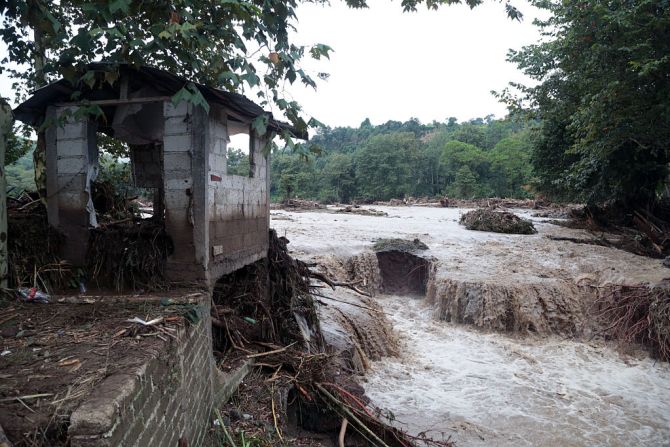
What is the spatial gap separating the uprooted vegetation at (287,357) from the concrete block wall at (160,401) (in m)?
0.77

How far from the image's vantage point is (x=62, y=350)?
3291mm

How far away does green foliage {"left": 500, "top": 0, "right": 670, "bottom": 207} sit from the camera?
A: 30.4 ft

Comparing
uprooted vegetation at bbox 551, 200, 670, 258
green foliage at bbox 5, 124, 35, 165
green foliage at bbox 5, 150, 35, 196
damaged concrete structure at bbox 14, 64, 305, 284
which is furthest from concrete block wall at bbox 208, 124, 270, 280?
uprooted vegetation at bbox 551, 200, 670, 258

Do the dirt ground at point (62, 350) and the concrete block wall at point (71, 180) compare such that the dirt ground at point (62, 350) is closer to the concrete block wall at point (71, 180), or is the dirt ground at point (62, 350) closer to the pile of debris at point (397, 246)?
the concrete block wall at point (71, 180)

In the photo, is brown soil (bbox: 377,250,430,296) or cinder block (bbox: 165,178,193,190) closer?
cinder block (bbox: 165,178,193,190)

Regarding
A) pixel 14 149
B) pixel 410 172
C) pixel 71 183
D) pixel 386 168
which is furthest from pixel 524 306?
pixel 410 172

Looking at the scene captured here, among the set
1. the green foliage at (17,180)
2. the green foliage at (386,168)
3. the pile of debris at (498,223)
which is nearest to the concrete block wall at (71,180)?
the green foliage at (17,180)

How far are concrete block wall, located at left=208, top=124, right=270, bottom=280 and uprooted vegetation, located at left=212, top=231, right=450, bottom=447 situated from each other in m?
0.43

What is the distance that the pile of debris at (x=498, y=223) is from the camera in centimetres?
1958

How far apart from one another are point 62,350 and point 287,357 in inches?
120

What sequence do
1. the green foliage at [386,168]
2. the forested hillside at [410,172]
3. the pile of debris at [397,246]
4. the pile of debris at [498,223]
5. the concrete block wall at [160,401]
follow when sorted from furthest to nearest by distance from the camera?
the green foliage at [386,168]
the forested hillside at [410,172]
the pile of debris at [498,223]
the pile of debris at [397,246]
the concrete block wall at [160,401]

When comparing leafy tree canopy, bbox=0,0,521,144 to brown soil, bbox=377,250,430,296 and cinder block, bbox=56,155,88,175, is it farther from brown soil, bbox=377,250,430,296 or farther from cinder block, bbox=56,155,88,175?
brown soil, bbox=377,250,430,296

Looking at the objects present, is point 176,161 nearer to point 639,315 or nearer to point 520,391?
point 520,391

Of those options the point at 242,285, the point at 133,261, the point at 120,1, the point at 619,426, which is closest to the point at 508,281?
the point at 619,426
